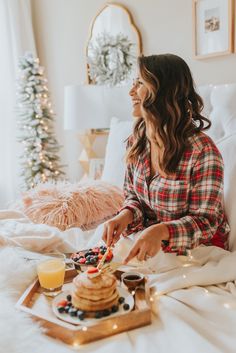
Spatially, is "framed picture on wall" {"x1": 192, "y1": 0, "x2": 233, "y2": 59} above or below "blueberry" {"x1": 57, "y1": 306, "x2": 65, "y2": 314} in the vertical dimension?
above

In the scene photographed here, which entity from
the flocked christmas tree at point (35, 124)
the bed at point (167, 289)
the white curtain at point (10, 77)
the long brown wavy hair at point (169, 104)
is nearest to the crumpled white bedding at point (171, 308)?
the bed at point (167, 289)

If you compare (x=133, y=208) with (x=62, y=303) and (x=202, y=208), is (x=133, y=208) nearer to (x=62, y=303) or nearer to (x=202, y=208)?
(x=202, y=208)

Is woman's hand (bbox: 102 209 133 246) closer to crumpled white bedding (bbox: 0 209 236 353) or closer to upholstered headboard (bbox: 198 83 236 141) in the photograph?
crumpled white bedding (bbox: 0 209 236 353)

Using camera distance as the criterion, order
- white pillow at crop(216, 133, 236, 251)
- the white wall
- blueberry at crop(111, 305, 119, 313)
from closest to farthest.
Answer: blueberry at crop(111, 305, 119, 313) → white pillow at crop(216, 133, 236, 251) → the white wall

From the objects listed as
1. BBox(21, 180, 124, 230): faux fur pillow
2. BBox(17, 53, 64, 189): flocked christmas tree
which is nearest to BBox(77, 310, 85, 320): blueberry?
BBox(21, 180, 124, 230): faux fur pillow

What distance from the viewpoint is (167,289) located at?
1.12 m

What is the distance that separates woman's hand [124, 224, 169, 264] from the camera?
1150 mm

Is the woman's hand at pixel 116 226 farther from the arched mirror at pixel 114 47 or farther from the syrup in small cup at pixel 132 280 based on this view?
the arched mirror at pixel 114 47

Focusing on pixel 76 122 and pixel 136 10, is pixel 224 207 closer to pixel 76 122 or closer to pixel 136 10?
pixel 76 122

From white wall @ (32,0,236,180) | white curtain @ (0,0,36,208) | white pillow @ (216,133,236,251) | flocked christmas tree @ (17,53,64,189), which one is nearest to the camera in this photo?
white pillow @ (216,133,236,251)

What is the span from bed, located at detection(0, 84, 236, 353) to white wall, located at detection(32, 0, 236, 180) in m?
0.67

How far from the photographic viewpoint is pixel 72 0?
130 inches

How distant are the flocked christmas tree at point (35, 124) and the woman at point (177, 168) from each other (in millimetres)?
1927

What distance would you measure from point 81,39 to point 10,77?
79cm
